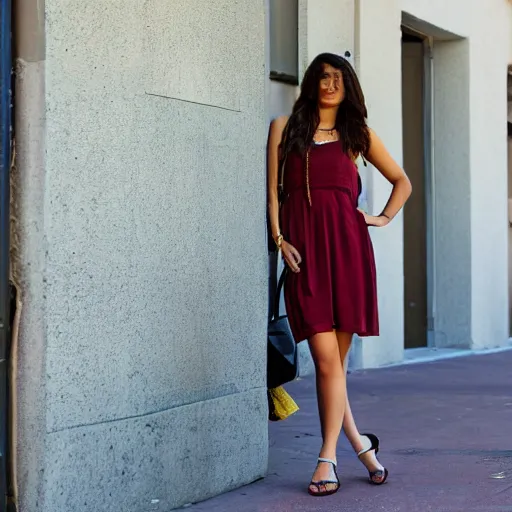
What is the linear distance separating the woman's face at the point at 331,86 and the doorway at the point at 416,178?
7.30 metres

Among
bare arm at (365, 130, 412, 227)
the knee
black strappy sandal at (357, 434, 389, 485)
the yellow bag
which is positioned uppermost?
bare arm at (365, 130, 412, 227)

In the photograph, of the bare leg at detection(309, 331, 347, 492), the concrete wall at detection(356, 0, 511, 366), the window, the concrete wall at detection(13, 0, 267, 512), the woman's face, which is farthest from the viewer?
the concrete wall at detection(356, 0, 511, 366)

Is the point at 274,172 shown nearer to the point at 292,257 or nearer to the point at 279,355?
the point at 292,257

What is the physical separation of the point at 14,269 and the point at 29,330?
21 centimetres

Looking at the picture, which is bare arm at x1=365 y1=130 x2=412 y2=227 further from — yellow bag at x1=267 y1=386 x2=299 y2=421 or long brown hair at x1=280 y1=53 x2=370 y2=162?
yellow bag at x1=267 y1=386 x2=299 y2=421

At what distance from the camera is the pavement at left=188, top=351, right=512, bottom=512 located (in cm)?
498

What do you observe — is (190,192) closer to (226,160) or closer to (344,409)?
(226,160)

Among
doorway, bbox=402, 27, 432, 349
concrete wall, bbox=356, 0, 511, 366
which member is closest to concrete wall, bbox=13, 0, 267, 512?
concrete wall, bbox=356, 0, 511, 366

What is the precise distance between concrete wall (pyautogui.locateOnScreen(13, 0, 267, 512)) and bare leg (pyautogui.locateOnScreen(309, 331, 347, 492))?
330mm

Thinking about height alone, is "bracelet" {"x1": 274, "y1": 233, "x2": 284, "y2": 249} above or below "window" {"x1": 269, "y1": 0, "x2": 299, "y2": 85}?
below

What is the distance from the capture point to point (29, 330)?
4.06 m

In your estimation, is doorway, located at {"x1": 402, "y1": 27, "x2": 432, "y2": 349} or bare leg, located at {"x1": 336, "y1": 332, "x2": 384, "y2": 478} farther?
doorway, located at {"x1": 402, "y1": 27, "x2": 432, "y2": 349}

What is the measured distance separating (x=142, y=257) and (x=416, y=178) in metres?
8.36

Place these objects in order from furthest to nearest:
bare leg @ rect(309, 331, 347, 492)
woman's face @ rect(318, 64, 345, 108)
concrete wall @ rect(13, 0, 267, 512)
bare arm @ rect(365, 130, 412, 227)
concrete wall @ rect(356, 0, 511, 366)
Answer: concrete wall @ rect(356, 0, 511, 366), bare arm @ rect(365, 130, 412, 227), woman's face @ rect(318, 64, 345, 108), bare leg @ rect(309, 331, 347, 492), concrete wall @ rect(13, 0, 267, 512)
